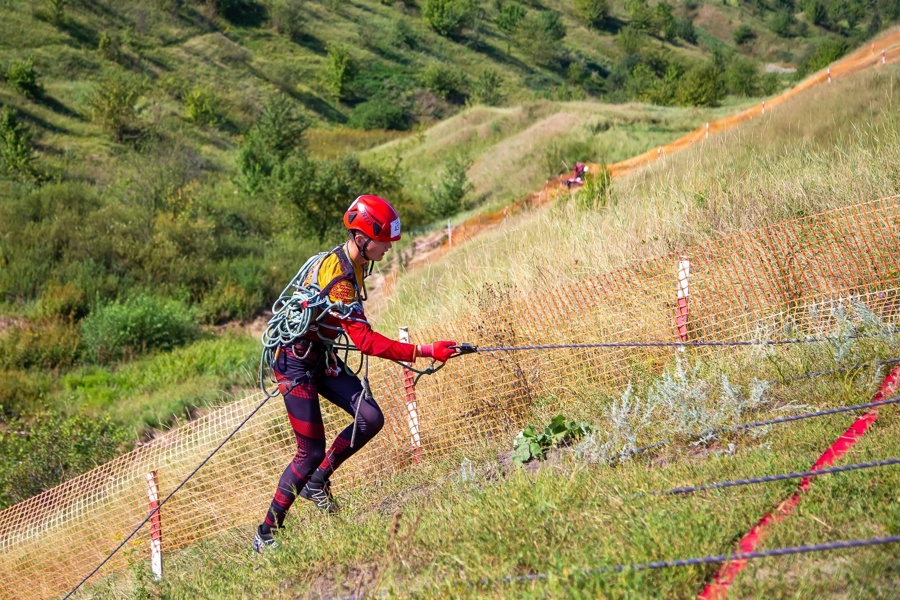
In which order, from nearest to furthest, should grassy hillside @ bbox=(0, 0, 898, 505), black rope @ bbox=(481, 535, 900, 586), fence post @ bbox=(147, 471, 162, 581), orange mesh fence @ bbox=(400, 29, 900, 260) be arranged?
black rope @ bbox=(481, 535, 900, 586) < fence post @ bbox=(147, 471, 162, 581) < grassy hillside @ bbox=(0, 0, 898, 505) < orange mesh fence @ bbox=(400, 29, 900, 260)

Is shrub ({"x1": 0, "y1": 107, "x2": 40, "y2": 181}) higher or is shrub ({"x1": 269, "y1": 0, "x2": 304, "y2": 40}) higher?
shrub ({"x1": 269, "y1": 0, "x2": 304, "y2": 40})

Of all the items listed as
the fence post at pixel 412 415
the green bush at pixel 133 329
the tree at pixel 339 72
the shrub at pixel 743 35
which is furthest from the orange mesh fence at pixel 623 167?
the shrub at pixel 743 35

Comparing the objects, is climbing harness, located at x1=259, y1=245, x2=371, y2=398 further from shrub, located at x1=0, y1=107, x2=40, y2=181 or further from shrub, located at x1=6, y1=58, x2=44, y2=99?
shrub, located at x1=6, y1=58, x2=44, y2=99

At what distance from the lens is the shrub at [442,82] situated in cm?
6981

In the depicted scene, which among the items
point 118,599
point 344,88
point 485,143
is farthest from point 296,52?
point 118,599

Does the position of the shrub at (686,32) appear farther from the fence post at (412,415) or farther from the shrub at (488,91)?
the fence post at (412,415)

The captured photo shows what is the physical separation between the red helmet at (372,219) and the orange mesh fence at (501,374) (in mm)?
2308

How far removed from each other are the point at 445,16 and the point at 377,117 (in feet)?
103

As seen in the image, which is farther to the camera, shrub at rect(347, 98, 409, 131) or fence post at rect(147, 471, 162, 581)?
shrub at rect(347, 98, 409, 131)

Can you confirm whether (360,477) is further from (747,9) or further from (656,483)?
(747,9)

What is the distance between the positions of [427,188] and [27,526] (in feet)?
86.6

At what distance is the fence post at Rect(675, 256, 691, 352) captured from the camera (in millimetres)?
6629

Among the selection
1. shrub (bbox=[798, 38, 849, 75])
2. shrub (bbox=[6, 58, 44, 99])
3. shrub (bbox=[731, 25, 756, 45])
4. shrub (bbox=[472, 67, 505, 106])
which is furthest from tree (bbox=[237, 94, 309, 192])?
shrub (bbox=[731, 25, 756, 45])

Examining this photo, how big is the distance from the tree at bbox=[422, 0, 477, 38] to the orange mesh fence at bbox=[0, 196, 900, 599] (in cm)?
8266
